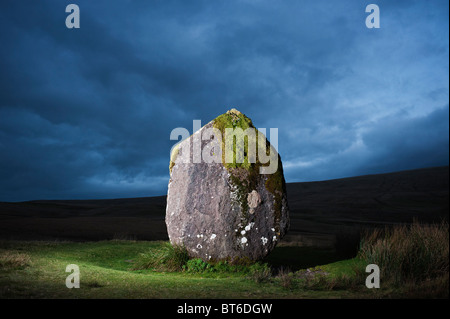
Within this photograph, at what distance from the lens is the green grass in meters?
6.34

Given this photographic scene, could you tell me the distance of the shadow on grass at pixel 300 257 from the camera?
10.8 metres

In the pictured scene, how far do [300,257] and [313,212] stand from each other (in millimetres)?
29721

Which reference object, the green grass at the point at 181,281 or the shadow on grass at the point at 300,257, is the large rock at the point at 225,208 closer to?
the green grass at the point at 181,281

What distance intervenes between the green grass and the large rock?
1.78 ft

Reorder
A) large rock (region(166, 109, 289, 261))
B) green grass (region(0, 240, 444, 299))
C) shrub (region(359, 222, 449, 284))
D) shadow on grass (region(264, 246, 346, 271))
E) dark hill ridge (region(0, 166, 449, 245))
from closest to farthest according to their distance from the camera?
green grass (region(0, 240, 444, 299)) → shrub (region(359, 222, 449, 284)) → large rock (region(166, 109, 289, 261)) → shadow on grass (region(264, 246, 346, 271)) → dark hill ridge (region(0, 166, 449, 245))

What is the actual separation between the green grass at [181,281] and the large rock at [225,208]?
1.78 feet

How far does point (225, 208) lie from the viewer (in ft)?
31.5

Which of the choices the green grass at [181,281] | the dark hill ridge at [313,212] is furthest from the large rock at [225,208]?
the dark hill ridge at [313,212]

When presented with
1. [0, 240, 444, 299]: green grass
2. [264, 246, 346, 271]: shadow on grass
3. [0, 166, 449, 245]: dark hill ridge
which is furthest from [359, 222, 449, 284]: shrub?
[0, 166, 449, 245]: dark hill ridge

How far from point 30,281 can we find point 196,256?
426 centimetres

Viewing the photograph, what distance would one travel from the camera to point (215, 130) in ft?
34.2

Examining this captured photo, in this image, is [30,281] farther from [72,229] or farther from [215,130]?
[72,229]

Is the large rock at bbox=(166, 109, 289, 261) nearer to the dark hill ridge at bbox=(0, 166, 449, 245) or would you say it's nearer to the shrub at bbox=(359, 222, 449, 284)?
the shrub at bbox=(359, 222, 449, 284)
